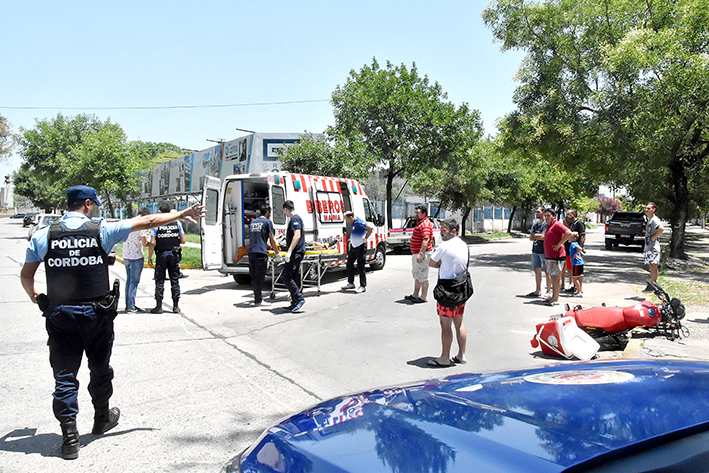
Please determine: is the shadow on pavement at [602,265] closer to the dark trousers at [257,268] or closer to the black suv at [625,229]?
the black suv at [625,229]

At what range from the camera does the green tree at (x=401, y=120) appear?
23828 mm

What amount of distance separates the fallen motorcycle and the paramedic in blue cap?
467 centimetres

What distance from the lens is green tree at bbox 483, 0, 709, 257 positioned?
14234mm

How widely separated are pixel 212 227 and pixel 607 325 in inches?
330

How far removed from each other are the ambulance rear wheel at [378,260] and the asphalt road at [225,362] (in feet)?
11.7

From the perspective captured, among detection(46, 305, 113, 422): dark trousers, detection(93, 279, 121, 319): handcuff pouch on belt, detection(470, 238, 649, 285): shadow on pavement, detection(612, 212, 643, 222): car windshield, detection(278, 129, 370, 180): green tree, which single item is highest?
detection(278, 129, 370, 180): green tree

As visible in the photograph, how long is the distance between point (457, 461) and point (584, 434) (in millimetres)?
418

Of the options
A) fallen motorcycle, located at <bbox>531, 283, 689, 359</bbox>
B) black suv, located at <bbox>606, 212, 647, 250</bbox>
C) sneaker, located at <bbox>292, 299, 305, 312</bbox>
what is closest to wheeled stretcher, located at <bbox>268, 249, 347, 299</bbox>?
sneaker, located at <bbox>292, 299, 305, 312</bbox>

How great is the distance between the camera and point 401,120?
2391cm

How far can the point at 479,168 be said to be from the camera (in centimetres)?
2980

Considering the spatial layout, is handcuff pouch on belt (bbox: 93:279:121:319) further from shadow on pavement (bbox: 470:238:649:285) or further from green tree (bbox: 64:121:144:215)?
green tree (bbox: 64:121:144:215)

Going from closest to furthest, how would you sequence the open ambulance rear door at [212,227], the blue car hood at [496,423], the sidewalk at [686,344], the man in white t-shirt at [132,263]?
1. the blue car hood at [496,423]
2. the sidewalk at [686,344]
3. the man in white t-shirt at [132,263]
4. the open ambulance rear door at [212,227]

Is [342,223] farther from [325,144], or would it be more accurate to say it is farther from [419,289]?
[325,144]

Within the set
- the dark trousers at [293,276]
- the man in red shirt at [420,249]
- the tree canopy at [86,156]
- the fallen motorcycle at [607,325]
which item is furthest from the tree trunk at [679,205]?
the tree canopy at [86,156]
